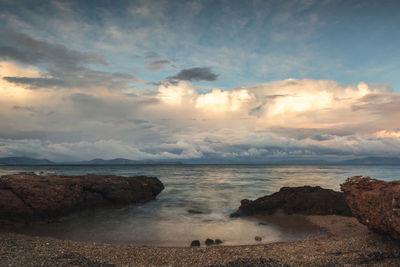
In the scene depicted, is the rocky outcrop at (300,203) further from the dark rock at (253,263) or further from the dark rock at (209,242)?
the dark rock at (253,263)

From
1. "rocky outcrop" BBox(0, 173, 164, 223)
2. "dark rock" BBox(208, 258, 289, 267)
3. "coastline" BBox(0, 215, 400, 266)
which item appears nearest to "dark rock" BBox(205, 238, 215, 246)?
"coastline" BBox(0, 215, 400, 266)

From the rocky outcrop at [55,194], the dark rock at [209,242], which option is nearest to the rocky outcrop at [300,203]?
the dark rock at [209,242]

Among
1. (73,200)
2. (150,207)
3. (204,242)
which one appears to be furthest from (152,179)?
(204,242)

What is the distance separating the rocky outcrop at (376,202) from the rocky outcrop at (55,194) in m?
15.8

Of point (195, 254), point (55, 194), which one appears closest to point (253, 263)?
point (195, 254)

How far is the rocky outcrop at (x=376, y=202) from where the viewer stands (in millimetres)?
6975

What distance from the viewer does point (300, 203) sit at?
53.0ft

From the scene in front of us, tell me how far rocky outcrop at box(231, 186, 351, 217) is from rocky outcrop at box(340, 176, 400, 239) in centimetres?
749

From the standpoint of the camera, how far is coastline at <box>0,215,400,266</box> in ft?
22.5

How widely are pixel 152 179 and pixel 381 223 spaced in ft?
65.9

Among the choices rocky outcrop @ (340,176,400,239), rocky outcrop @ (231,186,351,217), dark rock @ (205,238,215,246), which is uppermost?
rocky outcrop @ (340,176,400,239)

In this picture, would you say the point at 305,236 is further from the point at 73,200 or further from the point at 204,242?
the point at 73,200

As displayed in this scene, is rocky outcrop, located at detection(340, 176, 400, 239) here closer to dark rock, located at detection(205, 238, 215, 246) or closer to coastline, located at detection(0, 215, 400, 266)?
coastline, located at detection(0, 215, 400, 266)

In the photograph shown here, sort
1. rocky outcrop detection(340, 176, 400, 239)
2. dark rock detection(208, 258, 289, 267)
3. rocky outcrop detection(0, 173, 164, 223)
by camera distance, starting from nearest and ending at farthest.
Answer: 1. dark rock detection(208, 258, 289, 267)
2. rocky outcrop detection(340, 176, 400, 239)
3. rocky outcrop detection(0, 173, 164, 223)
